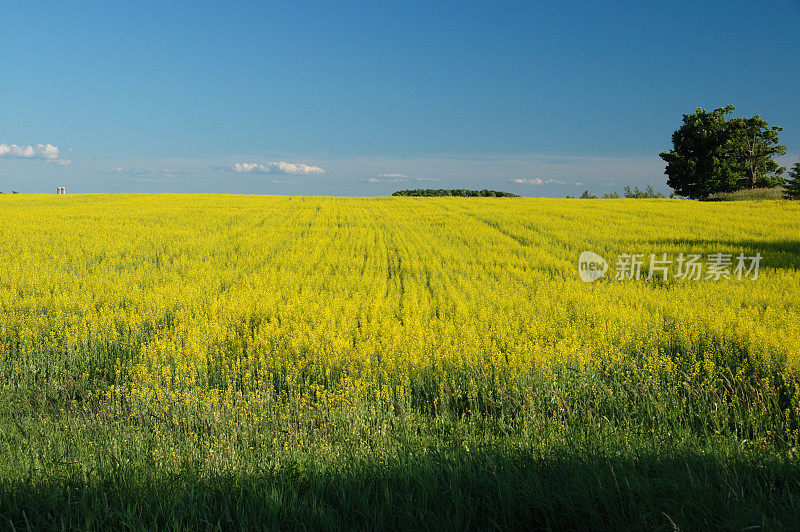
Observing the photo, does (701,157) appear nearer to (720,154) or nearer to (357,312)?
(720,154)

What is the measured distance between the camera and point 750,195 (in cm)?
4738

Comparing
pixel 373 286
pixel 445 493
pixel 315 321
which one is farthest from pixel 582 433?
pixel 373 286

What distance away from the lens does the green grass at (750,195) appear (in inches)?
1768

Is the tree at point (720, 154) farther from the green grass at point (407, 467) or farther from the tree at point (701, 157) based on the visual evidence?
the green grass at point (407, 467)

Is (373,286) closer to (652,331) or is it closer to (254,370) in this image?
(254,370)

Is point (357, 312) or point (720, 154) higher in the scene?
point (720, 154)

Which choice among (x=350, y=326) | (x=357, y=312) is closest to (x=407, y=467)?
(x=350, y=326)

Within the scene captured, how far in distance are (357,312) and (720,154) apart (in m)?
57.4

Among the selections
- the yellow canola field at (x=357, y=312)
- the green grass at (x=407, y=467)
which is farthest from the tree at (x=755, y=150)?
the green grass at (x=407, y=467)

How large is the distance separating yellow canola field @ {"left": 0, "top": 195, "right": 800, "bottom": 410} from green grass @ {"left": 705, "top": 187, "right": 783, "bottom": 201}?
33.8 m

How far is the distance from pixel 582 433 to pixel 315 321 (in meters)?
4.69

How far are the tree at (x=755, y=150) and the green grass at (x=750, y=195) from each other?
2.46 meters

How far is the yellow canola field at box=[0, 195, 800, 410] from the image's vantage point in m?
5.78

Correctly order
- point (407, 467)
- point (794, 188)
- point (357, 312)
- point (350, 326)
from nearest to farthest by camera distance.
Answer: point (407, 467) → point (350, 326) → point (357, 312) → point (794, 188)
